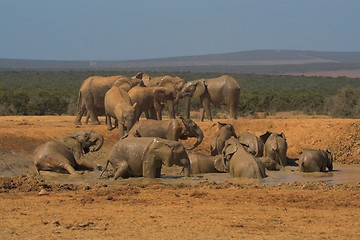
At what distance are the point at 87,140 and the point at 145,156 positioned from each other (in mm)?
3376

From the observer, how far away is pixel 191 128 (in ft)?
79.5

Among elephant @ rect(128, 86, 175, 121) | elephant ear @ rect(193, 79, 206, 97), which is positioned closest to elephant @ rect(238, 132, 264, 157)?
elephant @ rect(128, 86, 175, 121)

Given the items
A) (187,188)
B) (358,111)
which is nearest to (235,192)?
(187,188)

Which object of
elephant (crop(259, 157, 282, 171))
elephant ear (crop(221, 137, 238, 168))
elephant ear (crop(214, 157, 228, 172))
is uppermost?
elephant ear (crop(221, 137, 238, 168))

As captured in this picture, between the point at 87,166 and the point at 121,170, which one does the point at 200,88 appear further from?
the point at 121,170

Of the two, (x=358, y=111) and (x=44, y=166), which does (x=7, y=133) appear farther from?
(x=358, y=111)

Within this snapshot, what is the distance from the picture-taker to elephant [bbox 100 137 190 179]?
2003 cm

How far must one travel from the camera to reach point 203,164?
72.6 ft

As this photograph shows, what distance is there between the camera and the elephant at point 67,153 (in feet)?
70.2

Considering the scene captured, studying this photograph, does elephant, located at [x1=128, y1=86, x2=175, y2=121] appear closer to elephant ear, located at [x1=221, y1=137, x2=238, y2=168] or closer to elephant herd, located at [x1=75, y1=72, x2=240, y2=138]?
elephant herd, located at [x1=75, y1=72, x2=240, y2=138]

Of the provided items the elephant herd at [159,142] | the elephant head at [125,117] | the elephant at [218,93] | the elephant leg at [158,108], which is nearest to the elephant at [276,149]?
the elephant herd at [159,142]

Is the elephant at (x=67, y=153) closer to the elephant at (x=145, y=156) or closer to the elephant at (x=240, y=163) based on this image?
the elephant at (x=145, y=156)

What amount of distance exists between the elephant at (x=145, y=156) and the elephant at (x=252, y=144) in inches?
153

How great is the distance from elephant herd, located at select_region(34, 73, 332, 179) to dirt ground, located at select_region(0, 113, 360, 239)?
1.40ft
